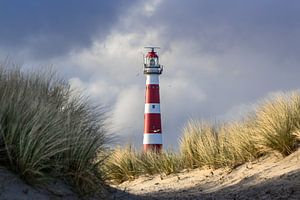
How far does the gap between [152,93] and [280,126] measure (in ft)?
39.1

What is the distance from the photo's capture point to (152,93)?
24141 millimetres

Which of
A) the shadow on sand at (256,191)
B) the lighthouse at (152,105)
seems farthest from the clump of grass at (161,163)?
the lighthouse at (152,105)

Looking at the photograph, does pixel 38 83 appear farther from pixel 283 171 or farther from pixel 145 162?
pixel 145 162

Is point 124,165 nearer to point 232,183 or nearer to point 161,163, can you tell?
point 161,163

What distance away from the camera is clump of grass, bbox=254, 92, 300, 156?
12.4 meters

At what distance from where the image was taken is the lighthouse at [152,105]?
22656mm

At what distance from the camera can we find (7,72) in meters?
8.87

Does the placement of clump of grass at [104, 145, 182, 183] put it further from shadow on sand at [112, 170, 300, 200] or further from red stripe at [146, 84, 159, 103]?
red stripe at [146, 84, 159, 103]

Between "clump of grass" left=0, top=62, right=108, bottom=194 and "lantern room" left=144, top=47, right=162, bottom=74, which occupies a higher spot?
"lantern room" left=144, top=47, right=162, bottom=74

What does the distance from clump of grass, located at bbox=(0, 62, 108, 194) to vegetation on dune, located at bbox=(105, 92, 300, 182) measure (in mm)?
4824

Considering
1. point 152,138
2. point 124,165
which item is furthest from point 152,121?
point 124,165

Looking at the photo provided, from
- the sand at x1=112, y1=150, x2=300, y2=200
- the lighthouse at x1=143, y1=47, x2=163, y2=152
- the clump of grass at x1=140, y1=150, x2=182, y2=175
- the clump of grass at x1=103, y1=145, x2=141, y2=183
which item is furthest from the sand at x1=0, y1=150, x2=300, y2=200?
the lighthouse at x1=143, y1=47, x2=163, y2=152

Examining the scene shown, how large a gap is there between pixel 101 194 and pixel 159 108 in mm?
15662

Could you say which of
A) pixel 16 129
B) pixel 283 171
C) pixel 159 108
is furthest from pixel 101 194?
pixel 159 108
